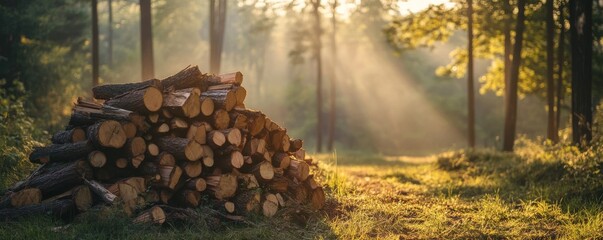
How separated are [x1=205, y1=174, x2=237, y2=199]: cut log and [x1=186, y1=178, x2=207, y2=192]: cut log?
4.7 inches

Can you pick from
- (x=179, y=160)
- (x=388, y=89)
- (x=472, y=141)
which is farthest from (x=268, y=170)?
(x=388, y=89)

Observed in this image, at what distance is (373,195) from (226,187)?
3956 millimetres

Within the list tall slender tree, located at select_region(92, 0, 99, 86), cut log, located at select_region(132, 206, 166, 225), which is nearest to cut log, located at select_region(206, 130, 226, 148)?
cut log, located at select_region(132, 206, 166, 225)

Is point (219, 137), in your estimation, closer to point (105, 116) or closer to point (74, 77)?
point (105, 116)

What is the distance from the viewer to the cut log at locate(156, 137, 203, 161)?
25.0 ft

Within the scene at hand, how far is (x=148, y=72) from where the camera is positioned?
707 inches

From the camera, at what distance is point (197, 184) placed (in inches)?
303

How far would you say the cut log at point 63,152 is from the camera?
7.64m

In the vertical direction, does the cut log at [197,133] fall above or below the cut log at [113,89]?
below

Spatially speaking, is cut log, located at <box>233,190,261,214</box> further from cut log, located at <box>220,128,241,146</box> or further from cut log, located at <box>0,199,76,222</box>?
cut log, located at <box>0,199,76,222</box>

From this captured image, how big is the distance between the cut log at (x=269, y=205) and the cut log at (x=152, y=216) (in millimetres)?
1517

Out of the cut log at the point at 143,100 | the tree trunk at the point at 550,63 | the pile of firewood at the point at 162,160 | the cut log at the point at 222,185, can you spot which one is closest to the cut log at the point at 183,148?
the pile of firewood at the point at 162,160

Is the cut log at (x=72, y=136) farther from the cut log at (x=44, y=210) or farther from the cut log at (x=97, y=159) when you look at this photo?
the cut log at (x=44, y=210)

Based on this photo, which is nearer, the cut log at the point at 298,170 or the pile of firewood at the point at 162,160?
the pile of firewood at the point at 162,160
